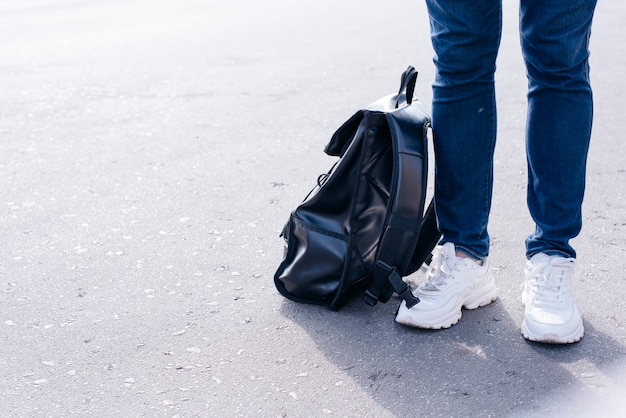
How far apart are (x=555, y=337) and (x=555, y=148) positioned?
1.59 feet

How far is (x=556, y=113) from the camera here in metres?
2.23

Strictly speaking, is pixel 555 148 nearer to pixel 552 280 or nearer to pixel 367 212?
pixel 552 280

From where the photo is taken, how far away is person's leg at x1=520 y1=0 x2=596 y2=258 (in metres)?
2.12

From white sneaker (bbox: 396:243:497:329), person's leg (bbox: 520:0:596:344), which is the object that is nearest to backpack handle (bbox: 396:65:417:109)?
person's leg (bbox: 520:0:596:344)

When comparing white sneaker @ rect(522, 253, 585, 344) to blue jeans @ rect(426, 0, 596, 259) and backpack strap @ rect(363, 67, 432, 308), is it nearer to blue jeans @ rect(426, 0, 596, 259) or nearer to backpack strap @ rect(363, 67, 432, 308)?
blue jeans @ rect(426, 0, 596, 259)

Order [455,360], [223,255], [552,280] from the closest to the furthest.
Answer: [455,360]
[552,280]
[223,255]

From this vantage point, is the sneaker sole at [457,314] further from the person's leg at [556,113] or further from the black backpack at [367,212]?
the person's leg at [556,113]

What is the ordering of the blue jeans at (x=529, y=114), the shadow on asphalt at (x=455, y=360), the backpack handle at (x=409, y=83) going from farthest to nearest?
the backpack handle at (x=409, y=83) < the blue jeans at (x=529, y=114) < the shadow on asphalt at (x=455, y=360)

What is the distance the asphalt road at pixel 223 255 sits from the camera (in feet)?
6.88

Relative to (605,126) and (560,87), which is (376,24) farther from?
(560,87)

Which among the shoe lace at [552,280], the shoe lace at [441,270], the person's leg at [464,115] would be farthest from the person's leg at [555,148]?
the shoe lace at [441,270]

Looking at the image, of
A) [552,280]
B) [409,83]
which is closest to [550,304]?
[552,280]

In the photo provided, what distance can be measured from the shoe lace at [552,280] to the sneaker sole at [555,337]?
9cm

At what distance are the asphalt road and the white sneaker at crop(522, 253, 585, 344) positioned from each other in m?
0.04
